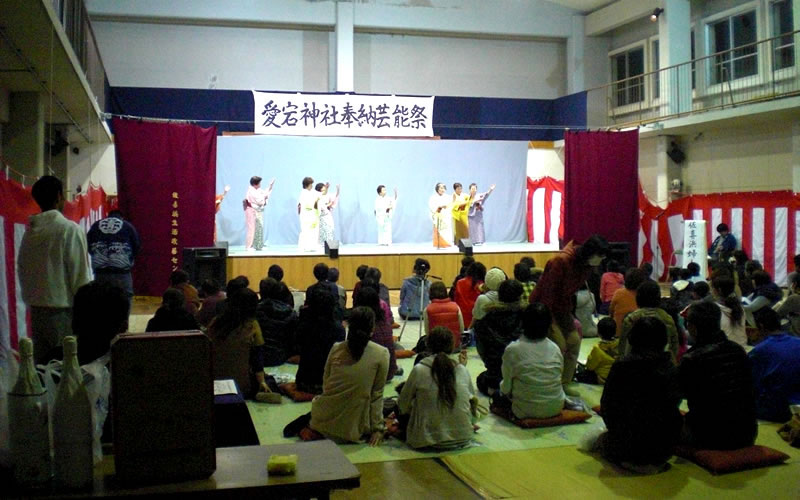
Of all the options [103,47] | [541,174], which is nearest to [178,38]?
[103,47]

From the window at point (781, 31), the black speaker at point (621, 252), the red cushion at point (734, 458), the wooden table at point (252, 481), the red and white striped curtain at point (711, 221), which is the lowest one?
the red cushion at point (734, 458)

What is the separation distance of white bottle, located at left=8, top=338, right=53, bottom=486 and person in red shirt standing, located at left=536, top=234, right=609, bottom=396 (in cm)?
378

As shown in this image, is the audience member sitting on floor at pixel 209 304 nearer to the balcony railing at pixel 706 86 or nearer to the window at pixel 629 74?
the balcony railing at pixel 706 86

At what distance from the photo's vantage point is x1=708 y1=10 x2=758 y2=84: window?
41.2ft

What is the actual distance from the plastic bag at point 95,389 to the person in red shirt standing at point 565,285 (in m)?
3.53

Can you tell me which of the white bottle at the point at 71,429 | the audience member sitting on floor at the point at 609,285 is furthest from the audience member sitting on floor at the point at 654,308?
the white bottle at the point at 71,429

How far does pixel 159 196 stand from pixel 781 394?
7613 mm

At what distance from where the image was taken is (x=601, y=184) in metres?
11.6

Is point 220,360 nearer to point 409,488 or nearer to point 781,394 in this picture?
point 409,488

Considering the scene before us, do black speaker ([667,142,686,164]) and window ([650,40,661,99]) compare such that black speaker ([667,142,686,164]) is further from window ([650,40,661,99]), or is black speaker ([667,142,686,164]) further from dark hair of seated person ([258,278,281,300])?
dark hair of seated person ([258,278,281,300])

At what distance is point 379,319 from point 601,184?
7.28m

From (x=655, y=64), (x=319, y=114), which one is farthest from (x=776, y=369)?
(x=655, y=64)

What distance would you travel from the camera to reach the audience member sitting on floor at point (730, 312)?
604 centimetres

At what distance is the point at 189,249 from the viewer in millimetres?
9250
